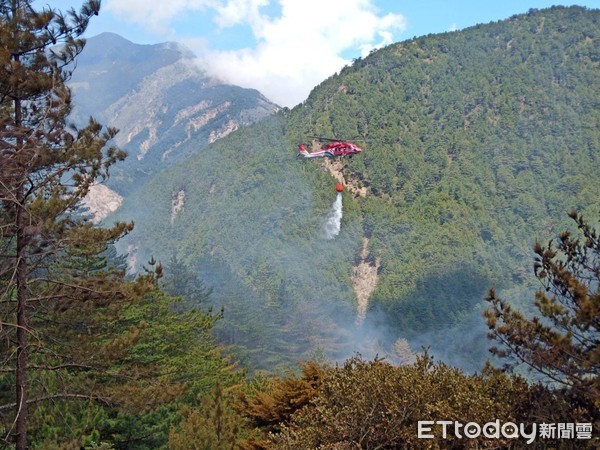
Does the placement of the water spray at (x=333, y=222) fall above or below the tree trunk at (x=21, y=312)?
above

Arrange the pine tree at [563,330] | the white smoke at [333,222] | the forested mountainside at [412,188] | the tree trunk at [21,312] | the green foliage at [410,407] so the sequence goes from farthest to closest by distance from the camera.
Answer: the white smoke at [333,222], the forested mountainside at [412,188], the green foliage at [410,407], the tree trunk at [21,312], the pine tree at [563,330]

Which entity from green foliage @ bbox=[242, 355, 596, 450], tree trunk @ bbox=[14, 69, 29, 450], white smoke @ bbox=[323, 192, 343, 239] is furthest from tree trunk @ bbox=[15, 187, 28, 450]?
white smoke @ bbox=[323, 192, 343, 239]

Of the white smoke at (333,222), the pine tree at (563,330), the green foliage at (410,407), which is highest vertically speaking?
the white smoke at (333,222)

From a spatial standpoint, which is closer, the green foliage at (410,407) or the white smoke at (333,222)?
the green foliage at (410,407)

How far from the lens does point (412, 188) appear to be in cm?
14900

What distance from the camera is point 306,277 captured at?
128m

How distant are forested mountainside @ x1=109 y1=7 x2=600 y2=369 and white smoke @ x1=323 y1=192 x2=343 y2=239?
1241mm

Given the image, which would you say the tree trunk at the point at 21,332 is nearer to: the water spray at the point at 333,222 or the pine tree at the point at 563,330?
the pine tree at the point at 563,330

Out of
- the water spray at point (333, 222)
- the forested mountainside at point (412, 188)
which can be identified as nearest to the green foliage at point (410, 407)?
the forested mountainside at point (412, 188)

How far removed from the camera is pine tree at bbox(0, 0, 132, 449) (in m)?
11.2

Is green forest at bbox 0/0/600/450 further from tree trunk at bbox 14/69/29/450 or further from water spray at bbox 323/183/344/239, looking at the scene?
water spray at bbox 323/183/344/239

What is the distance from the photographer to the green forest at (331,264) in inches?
461

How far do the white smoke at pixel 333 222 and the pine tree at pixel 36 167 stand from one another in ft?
418

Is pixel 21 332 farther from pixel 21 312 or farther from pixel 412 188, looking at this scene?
pixel 412 188
